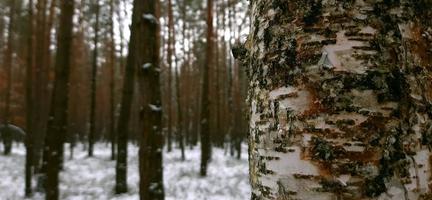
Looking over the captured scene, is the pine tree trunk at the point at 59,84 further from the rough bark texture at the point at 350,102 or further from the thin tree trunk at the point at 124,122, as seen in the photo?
the rough bark texture at the point at 350,102

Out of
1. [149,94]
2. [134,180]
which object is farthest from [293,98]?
[134,180]

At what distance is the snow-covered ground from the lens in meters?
11.5

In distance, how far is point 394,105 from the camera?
0.77 m

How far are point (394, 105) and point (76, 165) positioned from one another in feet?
60.4

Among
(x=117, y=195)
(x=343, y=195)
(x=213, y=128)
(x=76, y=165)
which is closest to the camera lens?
(x=343, y=195)

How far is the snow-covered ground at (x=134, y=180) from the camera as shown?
454 inches

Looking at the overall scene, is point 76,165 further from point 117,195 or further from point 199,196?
point 199,196

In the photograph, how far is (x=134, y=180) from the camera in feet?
45.4

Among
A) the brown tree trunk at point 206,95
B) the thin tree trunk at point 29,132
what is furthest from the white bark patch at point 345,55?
the brown tree trunk at point 206,95

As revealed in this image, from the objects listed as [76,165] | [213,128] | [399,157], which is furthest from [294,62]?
[213,128]

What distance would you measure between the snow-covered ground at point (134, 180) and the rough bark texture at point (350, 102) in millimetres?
10446

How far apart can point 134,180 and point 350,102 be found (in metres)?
13.7

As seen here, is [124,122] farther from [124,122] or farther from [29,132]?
[29,132]

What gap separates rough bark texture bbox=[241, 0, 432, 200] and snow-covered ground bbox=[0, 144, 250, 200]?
1045 centimetres
